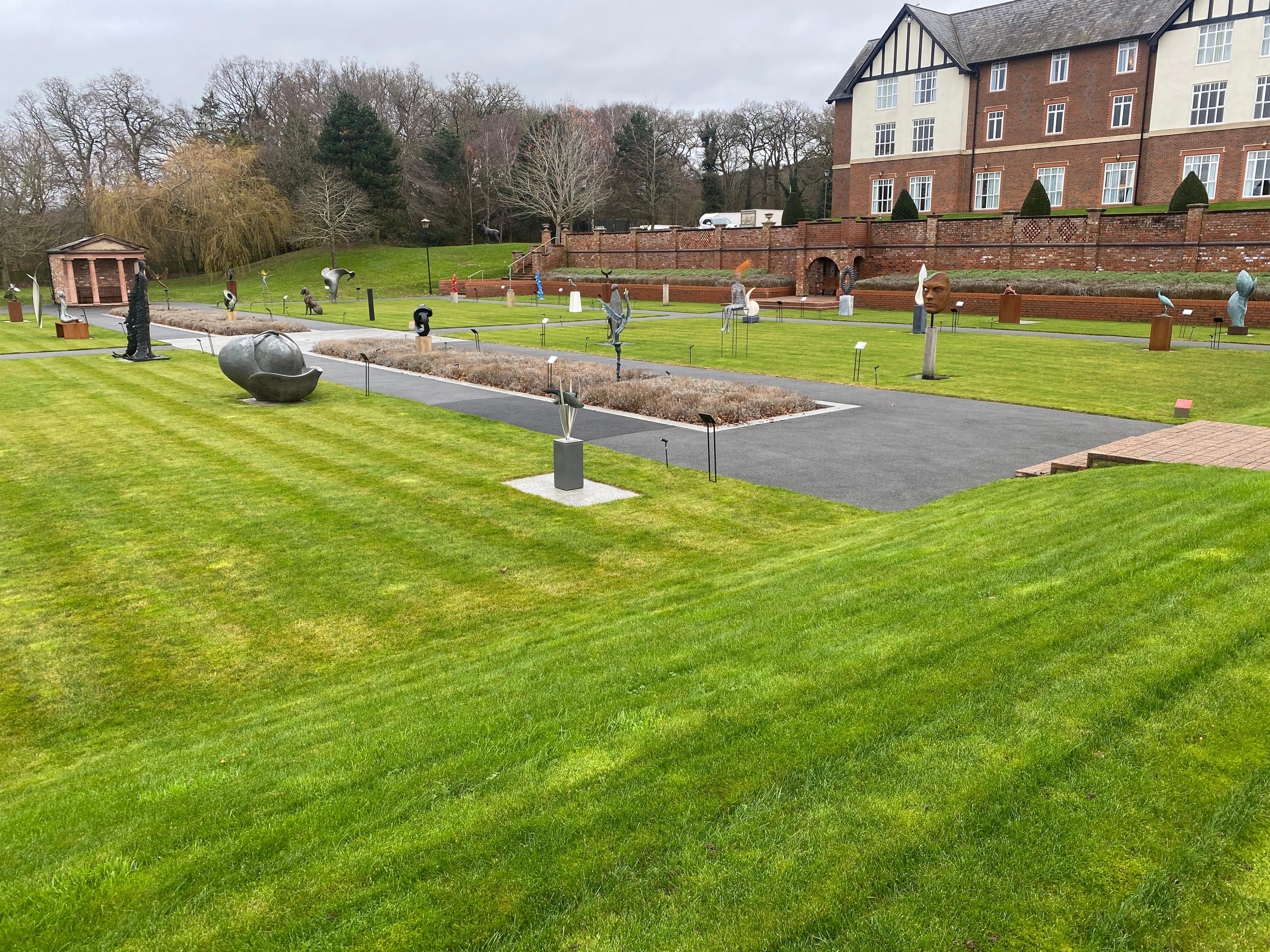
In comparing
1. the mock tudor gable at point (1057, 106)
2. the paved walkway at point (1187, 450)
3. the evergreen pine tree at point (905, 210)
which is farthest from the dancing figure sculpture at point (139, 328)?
the mock tudor gable at point (1057, 106)

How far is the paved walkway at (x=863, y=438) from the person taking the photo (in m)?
12.2

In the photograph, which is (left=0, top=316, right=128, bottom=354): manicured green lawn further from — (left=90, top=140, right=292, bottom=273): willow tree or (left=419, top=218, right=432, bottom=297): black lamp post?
(left=90, top=140, right=292, bottom=273): willow tree

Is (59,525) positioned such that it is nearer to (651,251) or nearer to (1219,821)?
(1219,821)

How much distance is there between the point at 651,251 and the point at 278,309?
2319 cm

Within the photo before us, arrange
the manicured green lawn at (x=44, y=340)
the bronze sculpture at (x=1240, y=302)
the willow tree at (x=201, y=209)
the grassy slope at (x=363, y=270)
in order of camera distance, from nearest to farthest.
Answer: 1. the bronze sculpture at (x=1240, y=302)
2. the manicured green lawn at (x=44, y=340)
3. the willow tree at (x=201, y=209)
4. the grassy slope at (x=363, y=270)

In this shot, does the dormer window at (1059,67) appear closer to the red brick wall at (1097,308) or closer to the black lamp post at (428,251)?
the red brick wall at (1097,308)

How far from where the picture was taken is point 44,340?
32375 mm

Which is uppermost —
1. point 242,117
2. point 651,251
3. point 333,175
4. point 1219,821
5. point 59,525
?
point 242,117

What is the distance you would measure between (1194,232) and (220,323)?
3858cm

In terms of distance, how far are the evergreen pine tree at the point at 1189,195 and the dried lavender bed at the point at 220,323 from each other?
36118 millimetres

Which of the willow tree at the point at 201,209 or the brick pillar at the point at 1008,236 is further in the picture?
the willow tree at the point at 201,209

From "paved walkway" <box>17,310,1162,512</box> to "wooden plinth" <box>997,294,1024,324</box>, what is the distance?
56.0 ft

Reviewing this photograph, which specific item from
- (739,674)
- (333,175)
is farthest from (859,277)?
(739,674)

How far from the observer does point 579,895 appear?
360 cm
